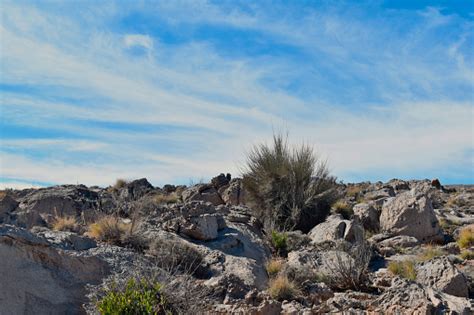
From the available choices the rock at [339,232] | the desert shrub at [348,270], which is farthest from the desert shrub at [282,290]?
the rock at [339,232]

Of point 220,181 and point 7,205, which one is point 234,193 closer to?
point 220,181

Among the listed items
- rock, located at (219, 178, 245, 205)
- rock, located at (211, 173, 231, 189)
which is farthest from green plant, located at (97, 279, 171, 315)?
rock, located at (211, 173, 231, 189)

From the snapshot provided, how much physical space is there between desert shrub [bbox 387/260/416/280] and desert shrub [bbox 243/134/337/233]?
17.1 feet

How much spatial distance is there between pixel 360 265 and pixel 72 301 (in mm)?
5409

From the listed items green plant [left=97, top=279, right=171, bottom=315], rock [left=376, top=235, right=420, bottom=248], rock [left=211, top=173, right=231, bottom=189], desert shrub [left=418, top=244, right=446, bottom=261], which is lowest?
green plant [left=97, top=279, right=171, bottom=315]

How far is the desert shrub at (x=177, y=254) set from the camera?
35.5 ft

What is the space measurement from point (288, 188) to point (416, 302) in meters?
11.5

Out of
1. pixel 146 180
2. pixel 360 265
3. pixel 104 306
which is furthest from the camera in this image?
pixel 146 180

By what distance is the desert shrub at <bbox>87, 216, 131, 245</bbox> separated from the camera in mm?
11812

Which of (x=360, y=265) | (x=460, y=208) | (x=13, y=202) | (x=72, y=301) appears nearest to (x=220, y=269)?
(x=360, y=265)

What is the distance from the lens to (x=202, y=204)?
1423 centimetres

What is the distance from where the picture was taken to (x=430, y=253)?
1352cm

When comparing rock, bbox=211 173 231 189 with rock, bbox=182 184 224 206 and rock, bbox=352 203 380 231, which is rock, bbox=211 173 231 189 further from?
rock, bbox=352 203 380 231

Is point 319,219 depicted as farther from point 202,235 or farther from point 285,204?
point 202,235
